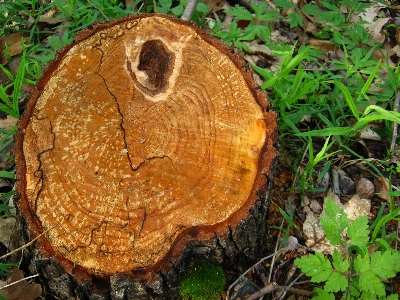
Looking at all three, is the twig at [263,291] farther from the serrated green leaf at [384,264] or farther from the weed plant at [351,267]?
the serrated green leaf at [384,264]

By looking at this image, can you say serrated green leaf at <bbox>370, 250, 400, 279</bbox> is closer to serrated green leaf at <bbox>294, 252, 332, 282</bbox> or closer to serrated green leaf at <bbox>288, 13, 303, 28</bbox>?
serrated green leaf at <bbox>294, 252, 332, 282</bbox>

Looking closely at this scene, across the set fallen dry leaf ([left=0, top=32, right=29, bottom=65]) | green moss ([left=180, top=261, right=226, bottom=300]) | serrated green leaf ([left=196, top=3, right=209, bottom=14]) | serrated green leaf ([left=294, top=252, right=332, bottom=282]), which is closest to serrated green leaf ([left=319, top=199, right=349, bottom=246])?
serrated green leaf ([left=294, top=252, right=332, bottom=282])

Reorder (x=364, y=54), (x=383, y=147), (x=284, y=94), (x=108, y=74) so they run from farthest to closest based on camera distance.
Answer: (x=364, y=54), (x=383, y=147), (x=284, y=94), (x=108, y=74)

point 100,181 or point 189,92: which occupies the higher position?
point 189,92

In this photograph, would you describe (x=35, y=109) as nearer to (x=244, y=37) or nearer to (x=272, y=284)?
(x=272, y=284)

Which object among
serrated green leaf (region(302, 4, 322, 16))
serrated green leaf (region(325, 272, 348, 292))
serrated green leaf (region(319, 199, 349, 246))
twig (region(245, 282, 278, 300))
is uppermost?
serrated green leaf (region(302, 4, 322, 16))

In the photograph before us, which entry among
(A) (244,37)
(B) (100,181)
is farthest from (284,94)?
(B) (100,181)
